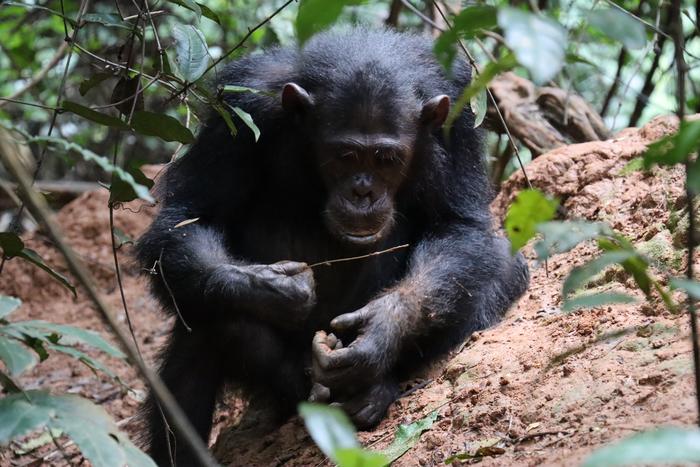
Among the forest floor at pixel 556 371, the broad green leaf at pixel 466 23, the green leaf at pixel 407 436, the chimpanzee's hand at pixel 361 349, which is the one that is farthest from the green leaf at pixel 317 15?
the chimpanzee's hand at pixel 361 349

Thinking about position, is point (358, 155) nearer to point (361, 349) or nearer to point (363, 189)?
point (363, 189)

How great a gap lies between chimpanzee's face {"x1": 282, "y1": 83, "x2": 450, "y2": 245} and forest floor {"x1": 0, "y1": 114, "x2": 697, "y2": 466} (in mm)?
945

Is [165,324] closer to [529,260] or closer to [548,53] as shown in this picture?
[529,260]

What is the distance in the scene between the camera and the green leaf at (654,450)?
5.98ft

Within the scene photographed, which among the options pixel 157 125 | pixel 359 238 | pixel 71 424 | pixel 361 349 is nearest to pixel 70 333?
pixel 71 424

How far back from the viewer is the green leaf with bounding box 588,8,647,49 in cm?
239

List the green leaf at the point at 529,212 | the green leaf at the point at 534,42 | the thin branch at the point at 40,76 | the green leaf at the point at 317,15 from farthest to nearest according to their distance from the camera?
the thin branch at the point at 40,76
the green leaf at the point at 529,212
the green leaf at the point at 317,15
the green leaf at the point at 534,42

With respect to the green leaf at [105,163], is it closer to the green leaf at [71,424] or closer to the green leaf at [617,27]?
the green leaf at [71,424]

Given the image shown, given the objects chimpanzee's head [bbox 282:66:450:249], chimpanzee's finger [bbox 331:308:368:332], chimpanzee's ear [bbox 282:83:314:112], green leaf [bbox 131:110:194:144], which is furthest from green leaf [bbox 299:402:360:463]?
chimpanzee's ear [bbox 282:83:314:112]

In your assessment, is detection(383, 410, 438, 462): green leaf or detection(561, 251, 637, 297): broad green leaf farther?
detection(383, 410, 438, 462): green leaf

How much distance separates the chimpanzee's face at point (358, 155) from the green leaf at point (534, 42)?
2.96 metres

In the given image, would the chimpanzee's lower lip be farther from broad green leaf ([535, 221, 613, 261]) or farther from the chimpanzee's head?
broad green leaf ([535, 221, 613, 261])

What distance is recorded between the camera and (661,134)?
6051 millimetres

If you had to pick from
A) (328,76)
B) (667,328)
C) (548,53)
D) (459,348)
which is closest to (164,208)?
(328,76)
